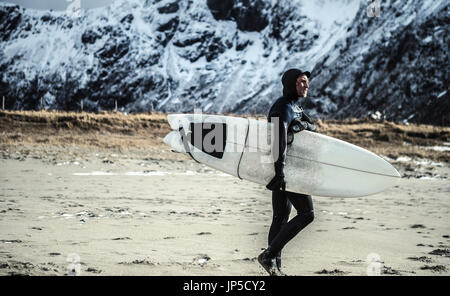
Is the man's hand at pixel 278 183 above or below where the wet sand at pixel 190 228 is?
above

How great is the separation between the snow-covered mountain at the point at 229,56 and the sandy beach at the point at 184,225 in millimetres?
55121

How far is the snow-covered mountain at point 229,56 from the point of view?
75750mm

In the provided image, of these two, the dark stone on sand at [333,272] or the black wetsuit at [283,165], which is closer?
the black wetsuit at [283,165]

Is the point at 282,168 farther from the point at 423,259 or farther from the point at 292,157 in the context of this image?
the point at 423,259

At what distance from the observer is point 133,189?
38.4ft

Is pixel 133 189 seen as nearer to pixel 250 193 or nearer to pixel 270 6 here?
pixel 250 193

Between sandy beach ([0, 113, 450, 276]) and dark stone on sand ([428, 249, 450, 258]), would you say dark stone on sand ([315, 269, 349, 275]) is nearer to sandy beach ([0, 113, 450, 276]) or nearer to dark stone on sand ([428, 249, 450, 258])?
sandy beach ([0, 113, 450, 276])

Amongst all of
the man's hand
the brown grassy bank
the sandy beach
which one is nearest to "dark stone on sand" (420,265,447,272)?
the sandy beach

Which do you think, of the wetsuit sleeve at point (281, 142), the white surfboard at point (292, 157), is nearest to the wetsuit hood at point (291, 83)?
the wetsuit sleeve at point (281, 142)

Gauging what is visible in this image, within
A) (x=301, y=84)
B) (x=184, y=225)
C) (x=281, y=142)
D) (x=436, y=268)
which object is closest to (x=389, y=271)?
(x=436, y=268)

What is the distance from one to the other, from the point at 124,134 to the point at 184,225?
19029mm

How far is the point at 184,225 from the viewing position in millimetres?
7758

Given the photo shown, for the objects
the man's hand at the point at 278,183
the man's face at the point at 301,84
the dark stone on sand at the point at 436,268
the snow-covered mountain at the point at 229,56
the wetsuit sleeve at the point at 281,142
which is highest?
the snow-covered mountain at the point at 229,56

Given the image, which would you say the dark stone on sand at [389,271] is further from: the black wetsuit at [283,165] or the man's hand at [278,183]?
the man's hand at [278,183]
